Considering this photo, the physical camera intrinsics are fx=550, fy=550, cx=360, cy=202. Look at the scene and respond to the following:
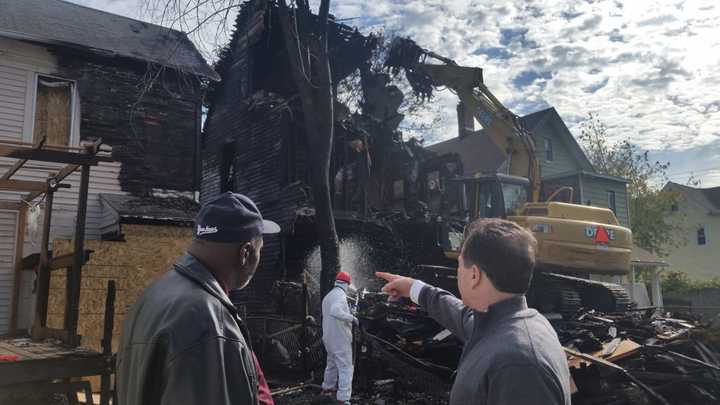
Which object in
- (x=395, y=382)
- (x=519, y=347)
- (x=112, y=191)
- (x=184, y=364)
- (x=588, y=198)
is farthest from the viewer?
(x=588, y=198)

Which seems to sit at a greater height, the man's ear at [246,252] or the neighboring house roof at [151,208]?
the neighboring house roof at [151,208]

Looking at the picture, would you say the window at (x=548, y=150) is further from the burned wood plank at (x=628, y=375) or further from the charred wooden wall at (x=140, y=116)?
the burned wood plank at (x=628, y=375)

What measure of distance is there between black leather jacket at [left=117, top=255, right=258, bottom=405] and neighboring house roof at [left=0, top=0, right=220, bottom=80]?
11644 mm

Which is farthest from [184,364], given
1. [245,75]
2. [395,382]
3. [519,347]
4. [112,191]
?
[245,75]

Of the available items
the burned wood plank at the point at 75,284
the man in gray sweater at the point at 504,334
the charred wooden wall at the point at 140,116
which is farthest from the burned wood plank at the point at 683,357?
the charred wooden wall at the point at 140,116

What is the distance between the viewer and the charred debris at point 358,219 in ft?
30.0

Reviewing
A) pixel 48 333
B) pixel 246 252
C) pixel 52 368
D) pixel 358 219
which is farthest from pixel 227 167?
pixel 246 252

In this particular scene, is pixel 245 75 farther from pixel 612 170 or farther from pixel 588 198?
pixel 612 170

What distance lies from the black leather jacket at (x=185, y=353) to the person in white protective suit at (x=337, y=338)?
7305mm

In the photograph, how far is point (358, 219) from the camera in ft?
57.1

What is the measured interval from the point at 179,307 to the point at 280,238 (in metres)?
15.2

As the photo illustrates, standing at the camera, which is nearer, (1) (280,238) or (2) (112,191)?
(2) (112,191)

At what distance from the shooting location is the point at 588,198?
26.5 meters

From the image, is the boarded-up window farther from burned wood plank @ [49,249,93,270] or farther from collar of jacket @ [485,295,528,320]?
collar of jacket @ [485,295,528,320]
